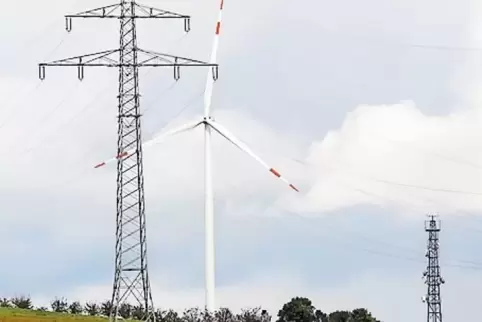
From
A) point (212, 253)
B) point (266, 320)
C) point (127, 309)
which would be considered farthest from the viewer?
point (127, 309)

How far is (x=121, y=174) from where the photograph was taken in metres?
109

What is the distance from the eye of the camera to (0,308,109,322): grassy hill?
154325 mm

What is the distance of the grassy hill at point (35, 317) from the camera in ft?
506

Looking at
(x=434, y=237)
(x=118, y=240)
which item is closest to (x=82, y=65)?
(x=118, y=240)

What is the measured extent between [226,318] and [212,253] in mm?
8504

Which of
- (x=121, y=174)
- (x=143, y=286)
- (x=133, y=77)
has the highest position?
(x=133, y=77)

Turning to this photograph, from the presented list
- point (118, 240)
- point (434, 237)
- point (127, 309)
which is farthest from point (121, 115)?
point (434, 237)

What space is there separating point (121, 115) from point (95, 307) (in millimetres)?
92459

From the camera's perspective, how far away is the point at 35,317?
526 ft

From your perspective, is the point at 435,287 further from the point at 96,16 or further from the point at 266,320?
the point at 96,16

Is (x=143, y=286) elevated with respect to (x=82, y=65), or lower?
lower

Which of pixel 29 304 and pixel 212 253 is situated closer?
pixel 212 253

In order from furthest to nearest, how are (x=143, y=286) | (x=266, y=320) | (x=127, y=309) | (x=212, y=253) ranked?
1. (x=127, y=309)
2. (x=266, y=320)
3. (x=212, y=253)
4. (x=143, y=286)

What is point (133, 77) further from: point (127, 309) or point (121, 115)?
point (127, 309)
